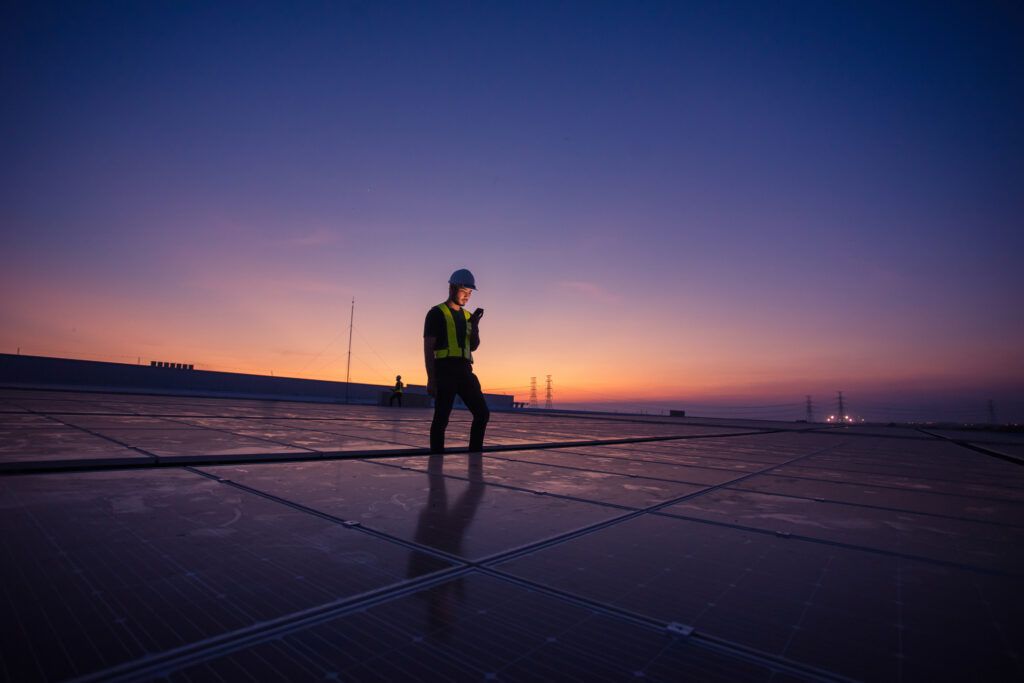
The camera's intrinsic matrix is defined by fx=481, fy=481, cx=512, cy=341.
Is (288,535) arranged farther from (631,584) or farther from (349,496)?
(631,584)

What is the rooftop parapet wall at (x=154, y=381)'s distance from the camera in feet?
66.1

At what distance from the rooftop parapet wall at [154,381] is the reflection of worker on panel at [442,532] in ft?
73.9

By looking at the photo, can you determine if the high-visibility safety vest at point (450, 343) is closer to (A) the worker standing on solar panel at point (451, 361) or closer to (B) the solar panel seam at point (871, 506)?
(A) the worker standing on solar panel at point (451, 361)

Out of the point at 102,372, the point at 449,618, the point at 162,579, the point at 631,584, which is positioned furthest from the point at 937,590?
the point at 102,372

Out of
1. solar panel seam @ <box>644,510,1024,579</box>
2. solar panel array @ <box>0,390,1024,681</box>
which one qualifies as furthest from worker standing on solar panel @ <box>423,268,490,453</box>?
solar panel seam @ <box>644,510,1024,579</box>

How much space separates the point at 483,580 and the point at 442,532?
0.43m

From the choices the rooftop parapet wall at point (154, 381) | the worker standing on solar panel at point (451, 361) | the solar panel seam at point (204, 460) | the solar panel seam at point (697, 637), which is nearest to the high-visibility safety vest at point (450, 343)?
the worker standing on solar panel at point (451, 361)

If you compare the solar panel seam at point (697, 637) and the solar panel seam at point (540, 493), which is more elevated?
the solar panel seam at point (697, 637)

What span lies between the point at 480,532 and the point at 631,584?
1.91 feet

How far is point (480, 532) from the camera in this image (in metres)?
1.64

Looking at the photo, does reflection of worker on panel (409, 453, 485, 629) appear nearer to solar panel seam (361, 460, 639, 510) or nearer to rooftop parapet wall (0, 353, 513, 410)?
solar panel seam (361, 460, 639, 510)

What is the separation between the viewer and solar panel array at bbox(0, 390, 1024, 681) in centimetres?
86

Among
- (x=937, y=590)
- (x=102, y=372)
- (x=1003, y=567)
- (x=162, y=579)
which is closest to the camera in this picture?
(x=162, y=579)

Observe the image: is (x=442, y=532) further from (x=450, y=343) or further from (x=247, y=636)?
(x=450, y=343)
